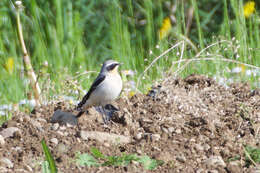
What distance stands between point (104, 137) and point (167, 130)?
1.82 feet

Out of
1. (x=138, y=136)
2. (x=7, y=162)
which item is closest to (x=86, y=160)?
(x=7, y=162)

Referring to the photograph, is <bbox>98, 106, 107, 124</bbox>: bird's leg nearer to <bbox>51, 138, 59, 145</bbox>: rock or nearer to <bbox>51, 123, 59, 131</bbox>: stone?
<bbox>51, 123, 59, 131</bbox>: stone

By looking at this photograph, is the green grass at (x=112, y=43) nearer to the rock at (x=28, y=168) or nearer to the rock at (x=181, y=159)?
the rock at (x=181, y=159)

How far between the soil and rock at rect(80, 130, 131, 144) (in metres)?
0.04

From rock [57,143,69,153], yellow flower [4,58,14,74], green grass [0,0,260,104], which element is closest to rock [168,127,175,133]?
rock [57,143,69,153]

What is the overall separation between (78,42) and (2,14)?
1.45 metres

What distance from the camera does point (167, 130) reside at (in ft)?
13.8

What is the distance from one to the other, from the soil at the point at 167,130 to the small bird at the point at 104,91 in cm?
14

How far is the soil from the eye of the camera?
3.66 m

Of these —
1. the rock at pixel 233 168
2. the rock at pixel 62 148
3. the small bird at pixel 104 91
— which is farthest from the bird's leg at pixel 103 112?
the rock at pixel 233 168

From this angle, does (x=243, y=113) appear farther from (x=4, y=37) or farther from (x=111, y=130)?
(x=4, y=37)

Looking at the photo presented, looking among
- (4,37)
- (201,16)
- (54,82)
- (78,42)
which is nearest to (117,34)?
(78,42)

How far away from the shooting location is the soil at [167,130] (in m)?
3.66

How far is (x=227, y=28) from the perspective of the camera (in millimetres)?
6332
